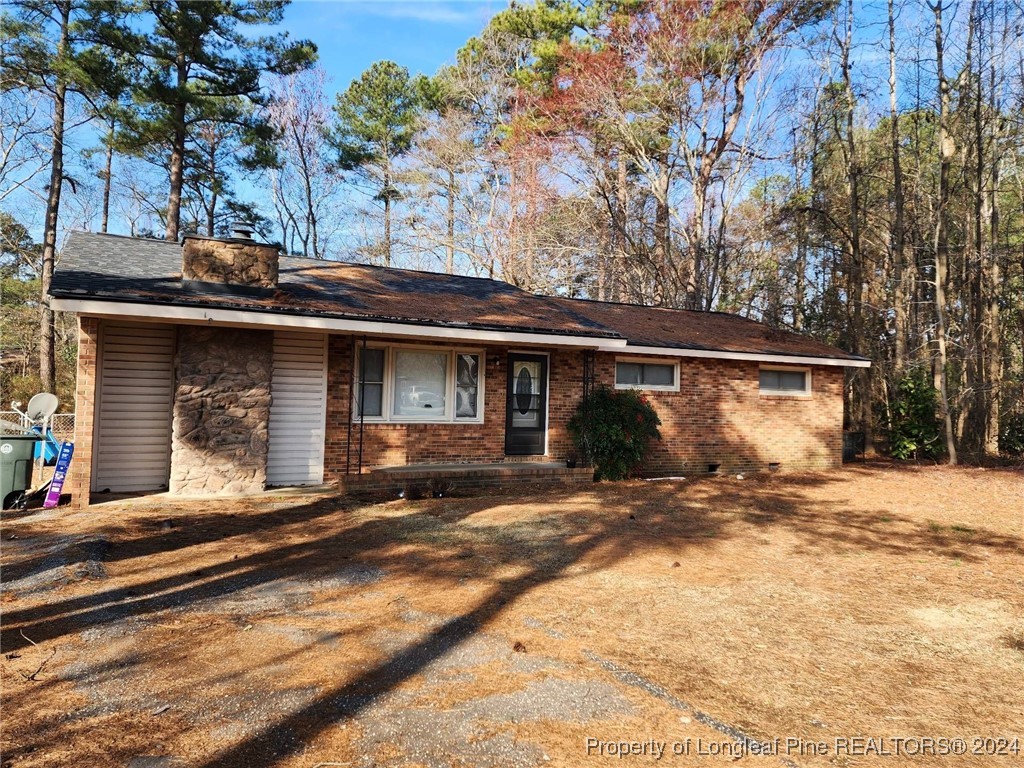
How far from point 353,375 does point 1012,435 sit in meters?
17.2

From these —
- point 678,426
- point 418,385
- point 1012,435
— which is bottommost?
point 1012,435

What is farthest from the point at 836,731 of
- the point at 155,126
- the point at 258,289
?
the point at 155,126

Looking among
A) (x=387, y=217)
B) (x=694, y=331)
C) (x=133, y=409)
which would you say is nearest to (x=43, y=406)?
(x=133, y=409)

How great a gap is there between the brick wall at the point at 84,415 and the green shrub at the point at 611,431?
7.12m

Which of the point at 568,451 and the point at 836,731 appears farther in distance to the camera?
the point at 568,451

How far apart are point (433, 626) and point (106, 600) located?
2.35 metres

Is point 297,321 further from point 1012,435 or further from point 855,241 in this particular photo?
point 1012,435

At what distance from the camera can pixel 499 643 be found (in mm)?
3670

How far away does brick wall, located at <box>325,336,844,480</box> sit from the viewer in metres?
9.62

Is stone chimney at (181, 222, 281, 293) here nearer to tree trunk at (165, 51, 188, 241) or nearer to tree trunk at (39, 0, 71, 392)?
tree trunk at (165, 51, 188, 241)

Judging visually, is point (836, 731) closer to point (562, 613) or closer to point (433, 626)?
point (562, 613)

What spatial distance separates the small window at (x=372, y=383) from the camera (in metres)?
9.62

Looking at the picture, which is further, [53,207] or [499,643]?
[53,207]

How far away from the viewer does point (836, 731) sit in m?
2.75
